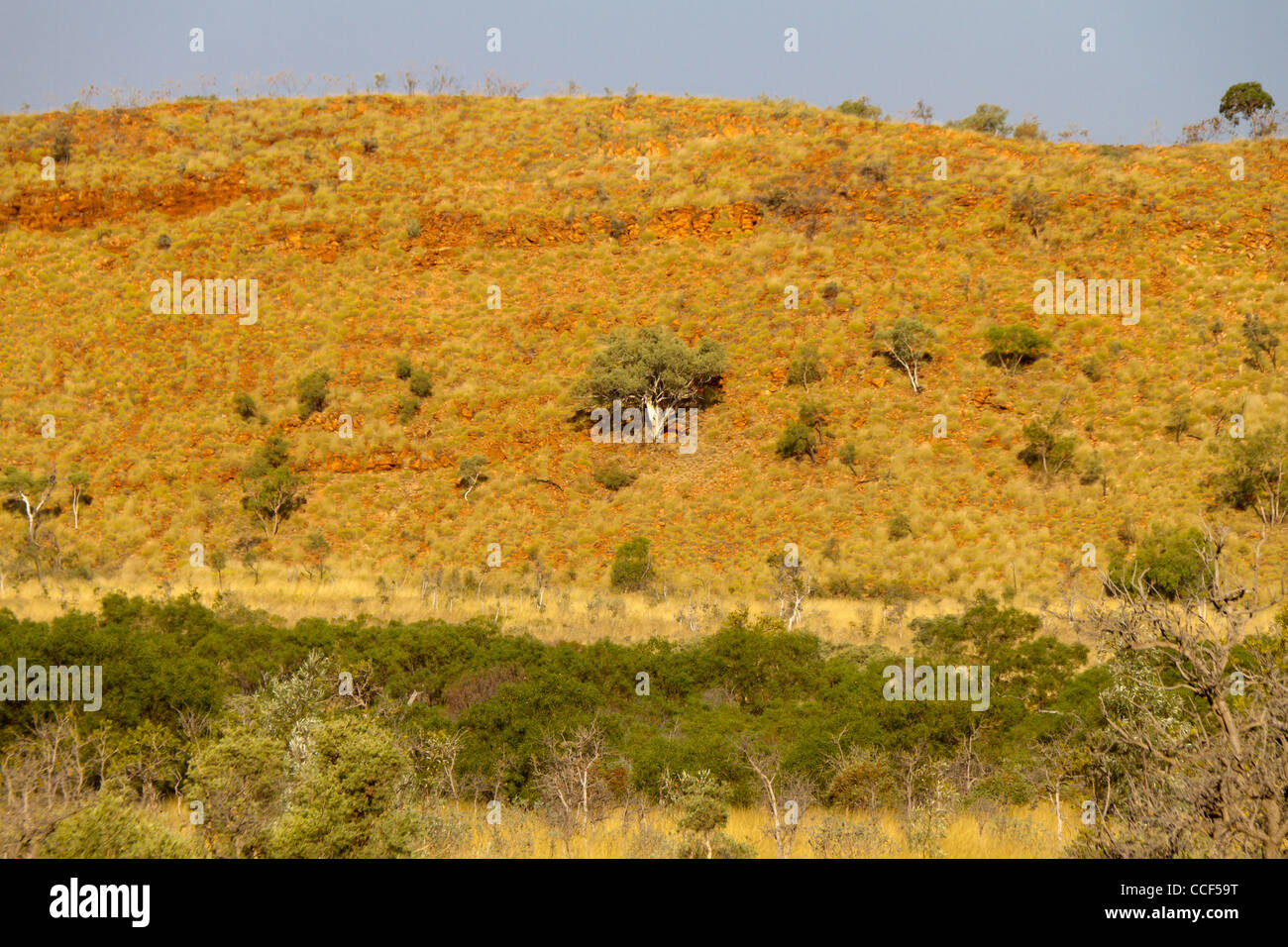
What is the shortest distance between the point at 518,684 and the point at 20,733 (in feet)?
21.0

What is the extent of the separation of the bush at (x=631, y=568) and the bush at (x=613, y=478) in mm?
4133

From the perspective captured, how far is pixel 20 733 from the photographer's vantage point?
39.8 ft

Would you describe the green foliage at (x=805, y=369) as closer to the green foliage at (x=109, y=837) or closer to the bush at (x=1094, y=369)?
the bush at (x=1094, y=369)

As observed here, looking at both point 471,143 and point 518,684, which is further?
point 471,143

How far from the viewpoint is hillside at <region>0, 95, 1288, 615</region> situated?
27250mm

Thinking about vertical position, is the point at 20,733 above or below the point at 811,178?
below

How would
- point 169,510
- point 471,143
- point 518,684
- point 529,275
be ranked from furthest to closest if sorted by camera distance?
point 471,143
point 529,275
point 169,510
point 518,684

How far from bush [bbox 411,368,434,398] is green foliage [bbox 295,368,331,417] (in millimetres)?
3085

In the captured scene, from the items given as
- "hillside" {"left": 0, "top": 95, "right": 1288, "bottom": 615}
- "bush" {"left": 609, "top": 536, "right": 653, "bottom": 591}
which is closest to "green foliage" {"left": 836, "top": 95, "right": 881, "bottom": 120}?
"hillside" {"left": 0, "top": 95, "right": 1288, "bottom": 615}

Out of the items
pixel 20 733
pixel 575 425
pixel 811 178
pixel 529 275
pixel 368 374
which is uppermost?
pixel 811 178

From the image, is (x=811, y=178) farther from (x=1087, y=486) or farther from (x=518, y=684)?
(x=518, y=684)

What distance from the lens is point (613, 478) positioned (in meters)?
29.6

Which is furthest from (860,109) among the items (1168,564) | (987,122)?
(1168,564)
